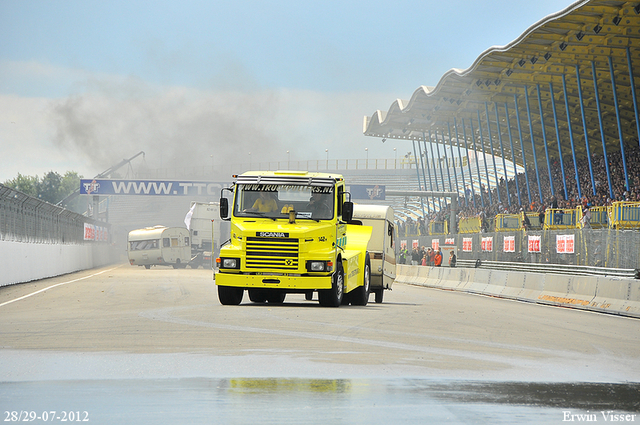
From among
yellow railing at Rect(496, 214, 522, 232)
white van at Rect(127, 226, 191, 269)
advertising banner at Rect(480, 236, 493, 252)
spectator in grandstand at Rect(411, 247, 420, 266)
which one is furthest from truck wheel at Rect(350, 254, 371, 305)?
white van at Rect(127, 226, 191, 269)

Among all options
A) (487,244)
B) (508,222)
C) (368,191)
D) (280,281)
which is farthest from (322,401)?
(368,191)

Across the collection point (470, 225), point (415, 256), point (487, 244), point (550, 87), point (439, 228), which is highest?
point (550, 87)

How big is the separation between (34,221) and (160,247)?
1930 cm

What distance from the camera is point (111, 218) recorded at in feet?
379

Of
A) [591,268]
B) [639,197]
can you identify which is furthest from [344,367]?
[639,197]

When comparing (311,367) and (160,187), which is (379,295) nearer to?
(311,367)

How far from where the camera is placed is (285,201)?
17.7m

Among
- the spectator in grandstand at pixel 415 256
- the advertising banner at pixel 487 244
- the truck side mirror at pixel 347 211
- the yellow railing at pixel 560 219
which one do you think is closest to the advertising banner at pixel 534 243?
the yellow railing at pixel 560 219

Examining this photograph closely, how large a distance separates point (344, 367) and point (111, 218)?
110 meters

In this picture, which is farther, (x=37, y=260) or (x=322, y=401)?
(x=37, y=260)

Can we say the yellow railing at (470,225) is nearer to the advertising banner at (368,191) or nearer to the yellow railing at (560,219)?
the yellow railing at (560,219)

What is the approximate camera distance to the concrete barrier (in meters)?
20.0

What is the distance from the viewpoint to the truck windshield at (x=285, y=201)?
17.6 m

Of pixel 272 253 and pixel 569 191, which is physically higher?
pixel 569 191
